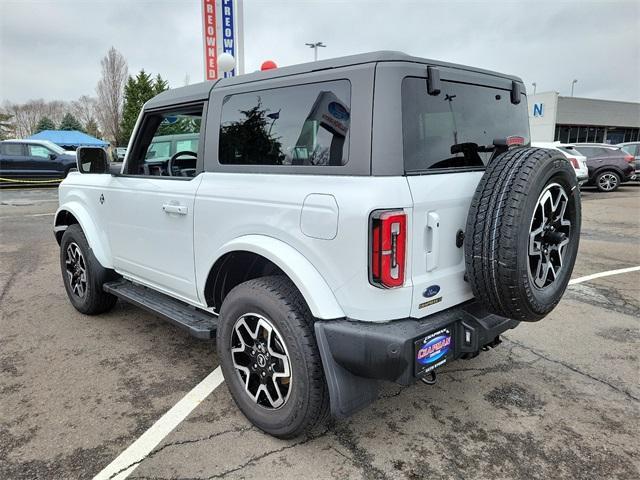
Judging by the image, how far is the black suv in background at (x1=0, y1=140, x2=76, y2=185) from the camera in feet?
58.4

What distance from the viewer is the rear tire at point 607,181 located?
15815 mm

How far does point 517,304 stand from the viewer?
90.5 inches

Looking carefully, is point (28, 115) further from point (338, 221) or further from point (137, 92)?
point (338, 221)

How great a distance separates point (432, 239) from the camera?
2258 millimetres

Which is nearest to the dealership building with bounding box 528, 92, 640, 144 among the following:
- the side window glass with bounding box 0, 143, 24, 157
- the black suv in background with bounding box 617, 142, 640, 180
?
the black suv in background with bounding box 617, 142, 640, 180

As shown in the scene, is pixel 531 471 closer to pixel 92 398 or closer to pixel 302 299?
pixel 302 299

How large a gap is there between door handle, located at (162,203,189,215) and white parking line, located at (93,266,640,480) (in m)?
1.19

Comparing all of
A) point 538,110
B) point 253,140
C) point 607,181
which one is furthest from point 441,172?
point 538,110

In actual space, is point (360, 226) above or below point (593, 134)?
below

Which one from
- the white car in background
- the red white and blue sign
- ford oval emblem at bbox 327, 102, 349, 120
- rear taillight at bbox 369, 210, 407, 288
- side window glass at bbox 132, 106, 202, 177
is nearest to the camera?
rear taillight at bbox 369, 210, 407, 288

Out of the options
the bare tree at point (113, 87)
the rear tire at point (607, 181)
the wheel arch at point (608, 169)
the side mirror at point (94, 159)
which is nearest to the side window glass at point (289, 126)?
the side mirror at point (94, 159)

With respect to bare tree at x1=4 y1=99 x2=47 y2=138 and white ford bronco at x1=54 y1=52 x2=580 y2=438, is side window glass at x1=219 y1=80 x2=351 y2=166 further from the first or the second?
bare tree at x1=4 y1=99 x2=47 y2=138

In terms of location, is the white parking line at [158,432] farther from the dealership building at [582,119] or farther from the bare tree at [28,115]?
the bare tree at [28,115]

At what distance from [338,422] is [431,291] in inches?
40.9
